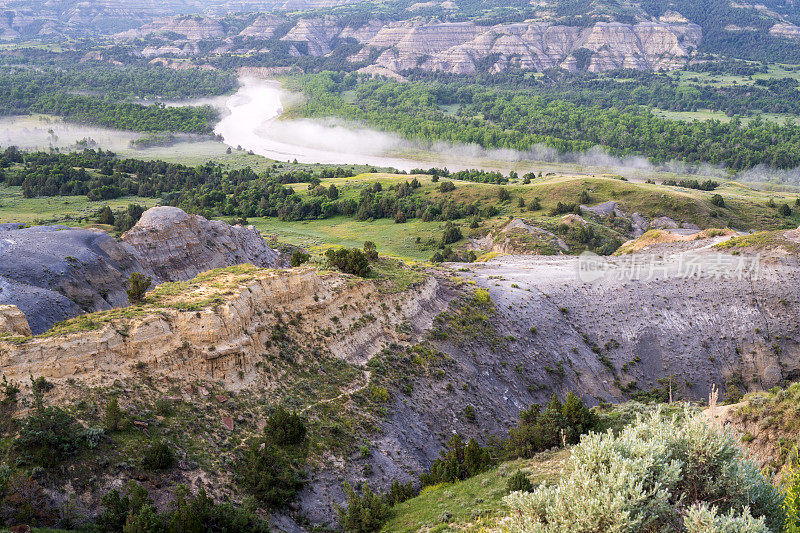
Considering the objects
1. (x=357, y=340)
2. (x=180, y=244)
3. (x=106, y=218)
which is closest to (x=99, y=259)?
(x=180, y=244)

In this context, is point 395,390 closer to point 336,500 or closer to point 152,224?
point 336,500

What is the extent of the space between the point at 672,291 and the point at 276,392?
3511 centimetres

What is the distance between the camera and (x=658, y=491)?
13.6 m

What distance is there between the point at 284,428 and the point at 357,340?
883cm

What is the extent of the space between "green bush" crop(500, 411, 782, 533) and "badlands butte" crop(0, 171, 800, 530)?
33.4ft

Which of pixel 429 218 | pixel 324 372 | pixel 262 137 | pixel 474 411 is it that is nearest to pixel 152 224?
pixel 324 372

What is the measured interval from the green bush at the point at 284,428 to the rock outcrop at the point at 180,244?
1000 inches

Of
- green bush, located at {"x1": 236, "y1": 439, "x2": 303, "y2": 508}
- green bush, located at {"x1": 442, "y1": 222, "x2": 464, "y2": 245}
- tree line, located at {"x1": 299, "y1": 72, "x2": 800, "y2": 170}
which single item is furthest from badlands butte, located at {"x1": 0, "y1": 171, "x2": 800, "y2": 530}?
tree line, located at {"x1": 299, "y1": 72, "x2": 800, "y2": 170}

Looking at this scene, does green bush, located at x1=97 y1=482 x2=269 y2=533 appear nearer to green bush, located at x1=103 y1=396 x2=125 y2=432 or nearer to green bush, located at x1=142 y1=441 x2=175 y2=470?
green bush, located at x1=142 y1=441 x2=175 y2=470

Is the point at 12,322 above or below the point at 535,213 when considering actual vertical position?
above

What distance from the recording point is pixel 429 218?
8819 cm

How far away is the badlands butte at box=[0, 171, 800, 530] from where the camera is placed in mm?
20969

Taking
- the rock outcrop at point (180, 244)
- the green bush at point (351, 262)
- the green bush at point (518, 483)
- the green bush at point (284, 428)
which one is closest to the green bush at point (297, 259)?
the green bush at point (351, 262)

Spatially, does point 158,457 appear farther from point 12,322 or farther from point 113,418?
point 12,322
